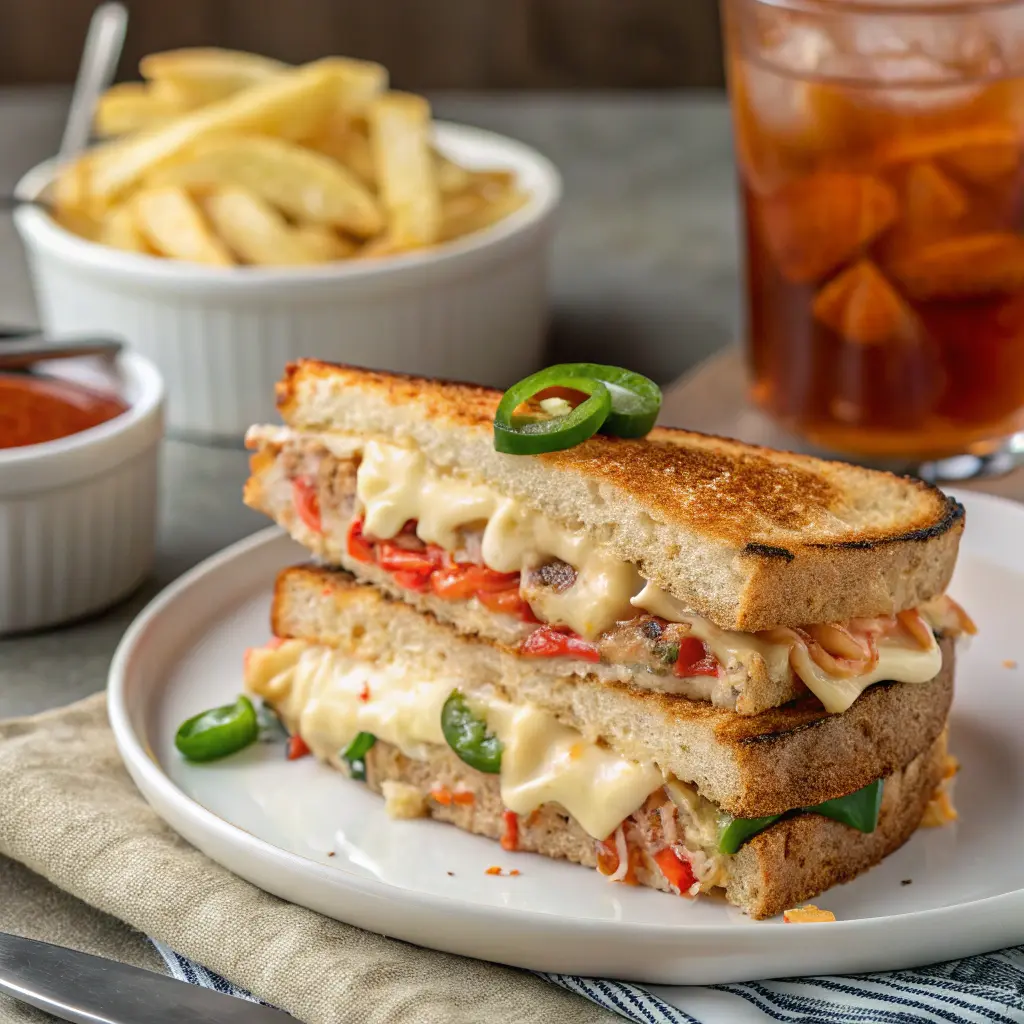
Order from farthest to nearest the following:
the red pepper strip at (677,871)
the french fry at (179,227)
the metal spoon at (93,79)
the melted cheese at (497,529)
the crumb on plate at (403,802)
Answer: the metal spoon at (93,79), the french fry at (179,227), the crumb on plate at (403,802), the melted cheese at (497,529), the red pepper strip at (677,871)

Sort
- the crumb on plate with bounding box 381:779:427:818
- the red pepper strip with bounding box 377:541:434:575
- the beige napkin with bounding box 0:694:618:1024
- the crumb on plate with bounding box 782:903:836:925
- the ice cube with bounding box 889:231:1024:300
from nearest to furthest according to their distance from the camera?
the beige napkin with bounding box 0:694:618:1024 < the crumb on plate with bounding box 782:903:836:925 < the crumb on plate with bounding box 381:779:427:818 < the red pepper strip with bounding box 377:541:434:575 < the ice cube with bounding box 889:231:1024:300

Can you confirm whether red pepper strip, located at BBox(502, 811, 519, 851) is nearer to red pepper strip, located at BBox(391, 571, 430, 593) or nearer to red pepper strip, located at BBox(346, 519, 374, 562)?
red pepper strip, located at BBox(391, 571, 430, 593)

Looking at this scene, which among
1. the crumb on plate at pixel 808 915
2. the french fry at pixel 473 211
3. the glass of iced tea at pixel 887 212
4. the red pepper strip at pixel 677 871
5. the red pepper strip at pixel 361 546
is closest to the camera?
the crumb on plate at pixel 808 915

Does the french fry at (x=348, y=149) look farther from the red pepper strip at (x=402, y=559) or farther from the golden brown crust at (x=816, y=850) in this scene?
the golden brown crust at (x=816, y=850)

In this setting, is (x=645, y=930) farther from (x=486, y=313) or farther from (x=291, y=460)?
(x=486, y=313)

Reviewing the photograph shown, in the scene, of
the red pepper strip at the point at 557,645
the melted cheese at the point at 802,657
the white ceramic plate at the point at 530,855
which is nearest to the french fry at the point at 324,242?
the white ceramic plate at the point at 530,855

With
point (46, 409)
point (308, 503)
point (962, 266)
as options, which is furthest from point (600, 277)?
point (308, 503)

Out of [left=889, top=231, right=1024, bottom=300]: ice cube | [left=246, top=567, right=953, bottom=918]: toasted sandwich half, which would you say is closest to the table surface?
[left=889, top=231, right=1024, bottom=300]: ice cube
